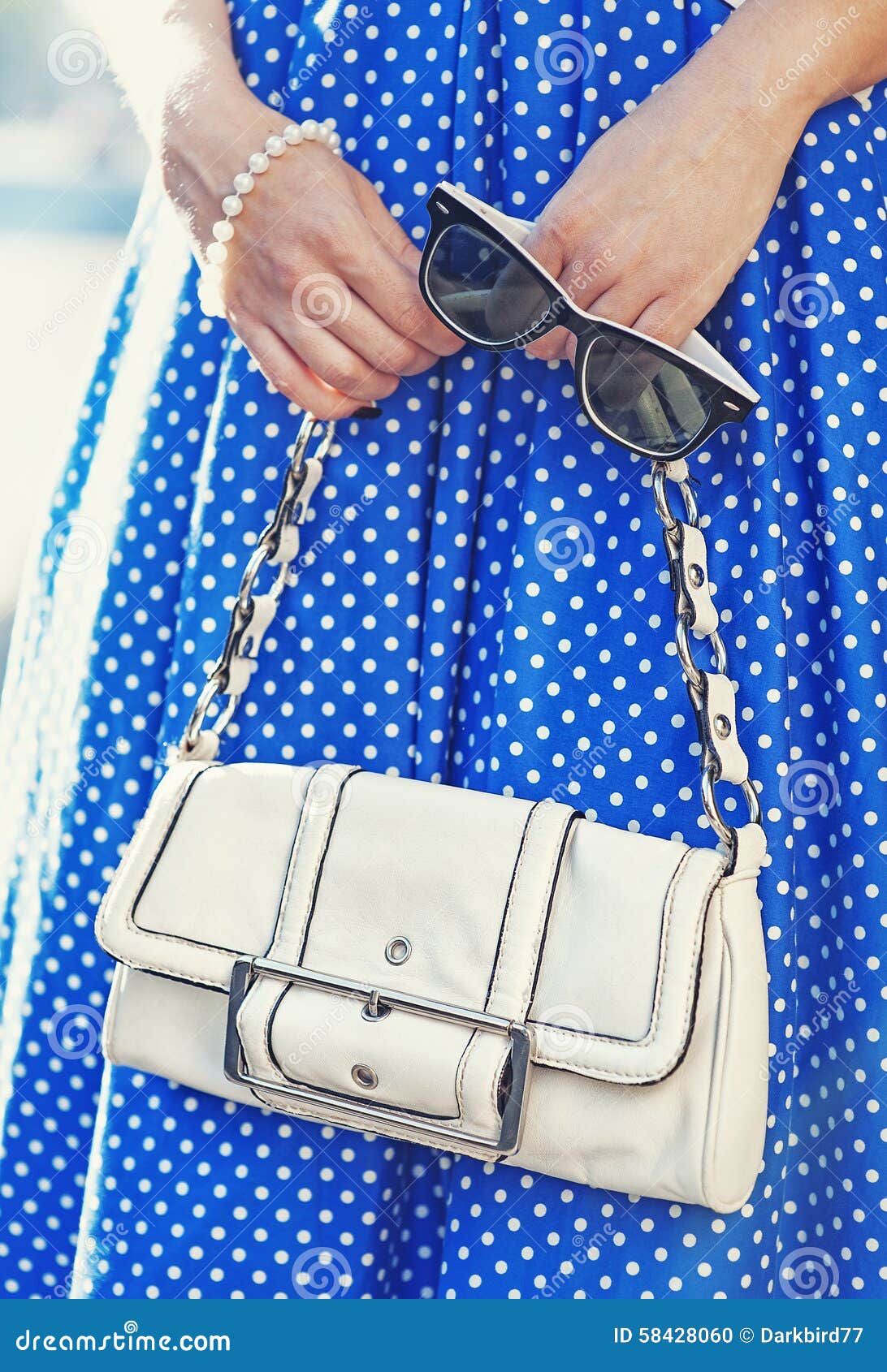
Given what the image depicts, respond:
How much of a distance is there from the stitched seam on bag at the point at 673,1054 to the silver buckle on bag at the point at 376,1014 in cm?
2

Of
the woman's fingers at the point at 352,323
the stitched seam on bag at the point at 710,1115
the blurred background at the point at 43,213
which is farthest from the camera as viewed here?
Result: the blurred background at the point at 43,213

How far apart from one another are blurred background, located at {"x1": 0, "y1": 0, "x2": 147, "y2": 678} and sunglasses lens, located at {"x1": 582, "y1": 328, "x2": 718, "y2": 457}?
1122 millimetres

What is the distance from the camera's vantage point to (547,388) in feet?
1.92

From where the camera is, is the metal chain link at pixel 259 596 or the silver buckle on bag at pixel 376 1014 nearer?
the silver buckle on bag at pixel 376 1014

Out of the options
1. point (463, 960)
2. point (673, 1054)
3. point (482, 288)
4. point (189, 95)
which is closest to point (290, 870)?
point (463, 960)

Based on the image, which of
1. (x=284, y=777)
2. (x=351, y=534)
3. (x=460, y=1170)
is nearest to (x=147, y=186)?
(x=351, y=534)

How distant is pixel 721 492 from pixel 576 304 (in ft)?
0.41

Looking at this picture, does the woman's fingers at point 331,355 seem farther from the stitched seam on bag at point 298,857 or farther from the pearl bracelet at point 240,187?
the stitched seam on bag at point 298,857

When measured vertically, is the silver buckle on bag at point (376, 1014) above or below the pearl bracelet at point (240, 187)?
below

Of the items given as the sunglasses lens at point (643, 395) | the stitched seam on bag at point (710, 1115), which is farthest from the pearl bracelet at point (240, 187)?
the stitched seam on bag at point (710, 1115)

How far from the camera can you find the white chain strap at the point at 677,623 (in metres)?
0.51

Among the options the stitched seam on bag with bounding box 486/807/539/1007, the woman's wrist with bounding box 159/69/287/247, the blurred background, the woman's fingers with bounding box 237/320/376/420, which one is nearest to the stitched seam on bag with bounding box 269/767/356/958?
the stitched seam on bag with bounding box 486/807/539/1007

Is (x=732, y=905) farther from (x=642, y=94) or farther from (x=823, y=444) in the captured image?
(x=642, y=94)

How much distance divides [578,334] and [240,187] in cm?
21
